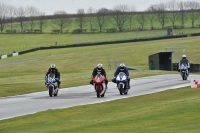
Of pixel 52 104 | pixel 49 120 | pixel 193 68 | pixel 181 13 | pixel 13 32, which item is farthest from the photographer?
pixel 181 13

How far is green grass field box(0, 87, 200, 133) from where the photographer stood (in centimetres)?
1365

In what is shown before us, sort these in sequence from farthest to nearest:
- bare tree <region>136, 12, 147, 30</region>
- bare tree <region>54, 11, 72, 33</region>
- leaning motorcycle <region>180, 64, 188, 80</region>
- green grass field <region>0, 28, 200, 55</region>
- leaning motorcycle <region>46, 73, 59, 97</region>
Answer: bare tree <region>54, 11, 72, 33</region> → bare tree <region>136, 12, 147, 30</region> → green grass field <region>0, 28, 200, 55</region> → leaning motorcycle <region>180, 64, 188, 80</region> → leaning motorcycle <region>46, 73, 59, 97</region>

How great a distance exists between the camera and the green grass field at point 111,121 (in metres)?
13.7

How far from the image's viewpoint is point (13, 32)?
500ft

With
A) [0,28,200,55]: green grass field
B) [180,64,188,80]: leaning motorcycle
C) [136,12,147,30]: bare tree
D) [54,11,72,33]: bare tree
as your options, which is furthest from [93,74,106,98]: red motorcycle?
[54,11,72,33]: bare tree

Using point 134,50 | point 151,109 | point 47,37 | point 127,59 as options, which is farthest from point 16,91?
point 47,37

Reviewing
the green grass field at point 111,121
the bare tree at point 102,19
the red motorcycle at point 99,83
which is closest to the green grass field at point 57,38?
the bare tree at point 102,19

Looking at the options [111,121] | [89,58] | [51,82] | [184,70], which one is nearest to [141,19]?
[89,58]

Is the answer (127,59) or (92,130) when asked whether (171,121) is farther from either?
(127,59)

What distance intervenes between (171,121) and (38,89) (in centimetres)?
2039

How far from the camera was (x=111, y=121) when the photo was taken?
620 inches

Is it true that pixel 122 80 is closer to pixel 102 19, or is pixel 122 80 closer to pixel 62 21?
pixel 62 21

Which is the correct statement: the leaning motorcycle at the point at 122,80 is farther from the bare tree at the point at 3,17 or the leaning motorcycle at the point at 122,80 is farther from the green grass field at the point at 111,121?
the bare tree at the point at 3,17

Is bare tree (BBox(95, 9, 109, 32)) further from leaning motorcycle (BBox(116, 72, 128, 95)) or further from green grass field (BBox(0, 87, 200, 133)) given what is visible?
green grass field (BBox(0, 87, 200, 133))
